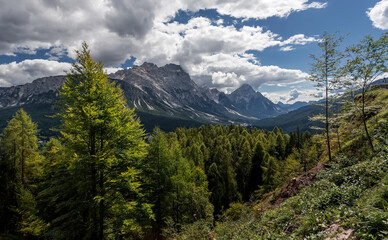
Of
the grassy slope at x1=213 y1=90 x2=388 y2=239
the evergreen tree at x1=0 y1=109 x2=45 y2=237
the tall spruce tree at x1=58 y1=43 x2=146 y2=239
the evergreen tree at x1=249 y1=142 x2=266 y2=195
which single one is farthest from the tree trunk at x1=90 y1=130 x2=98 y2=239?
the evergreen tree at x1=249 y1=142 x2=266 y2=195

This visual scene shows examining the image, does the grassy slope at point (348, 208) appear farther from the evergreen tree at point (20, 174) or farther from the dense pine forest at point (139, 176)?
the evergreen tree at point (20, 174)

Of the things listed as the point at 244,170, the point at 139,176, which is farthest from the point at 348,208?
the point at 244,170

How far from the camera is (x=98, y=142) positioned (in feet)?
39.0

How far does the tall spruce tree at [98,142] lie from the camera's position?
10.8 metres

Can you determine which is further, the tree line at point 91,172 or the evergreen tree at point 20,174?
the evergreen tree at point 20,174

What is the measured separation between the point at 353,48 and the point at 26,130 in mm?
33102

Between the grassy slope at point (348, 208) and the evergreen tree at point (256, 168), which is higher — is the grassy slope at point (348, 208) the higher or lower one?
the higher one

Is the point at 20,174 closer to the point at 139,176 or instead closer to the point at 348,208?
→ the point at 139,176

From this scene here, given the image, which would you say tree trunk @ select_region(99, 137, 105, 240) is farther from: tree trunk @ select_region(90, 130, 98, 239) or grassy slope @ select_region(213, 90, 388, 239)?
grassy slope @ select_region(213, 90, 388, 239)

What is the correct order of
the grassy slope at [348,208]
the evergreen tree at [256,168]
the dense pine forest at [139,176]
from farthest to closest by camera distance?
the evergreen tree at [256,168]
the dense pine forest at [139,176]
the grassy slope at [348,208]

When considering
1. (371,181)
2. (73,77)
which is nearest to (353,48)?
(371,181)

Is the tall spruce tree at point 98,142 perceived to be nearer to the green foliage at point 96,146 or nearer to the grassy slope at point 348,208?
the green foliage at point 96,146

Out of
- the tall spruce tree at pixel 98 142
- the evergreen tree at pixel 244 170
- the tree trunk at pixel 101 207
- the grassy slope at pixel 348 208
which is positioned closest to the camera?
the grassy slope at pixel 348 208

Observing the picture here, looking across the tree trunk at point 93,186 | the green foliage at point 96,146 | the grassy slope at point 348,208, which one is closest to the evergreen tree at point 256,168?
the grassy slope at point 348,208
